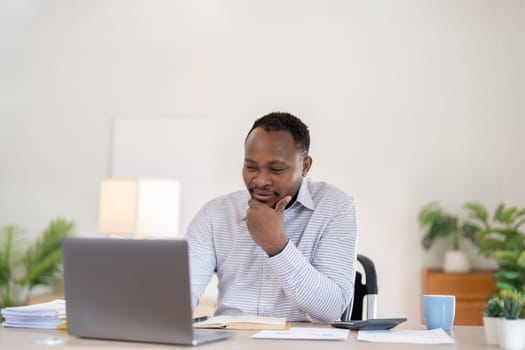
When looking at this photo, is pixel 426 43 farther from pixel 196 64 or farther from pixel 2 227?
pixel 2 227

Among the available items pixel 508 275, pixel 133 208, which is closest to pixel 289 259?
pixel 508 275

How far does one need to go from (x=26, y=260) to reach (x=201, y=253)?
11.8ft

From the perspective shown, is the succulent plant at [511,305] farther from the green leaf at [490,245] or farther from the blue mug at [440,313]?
the green leaf at [490,245]

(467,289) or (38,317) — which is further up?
(38,317)

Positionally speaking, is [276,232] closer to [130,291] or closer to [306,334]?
[306,334]

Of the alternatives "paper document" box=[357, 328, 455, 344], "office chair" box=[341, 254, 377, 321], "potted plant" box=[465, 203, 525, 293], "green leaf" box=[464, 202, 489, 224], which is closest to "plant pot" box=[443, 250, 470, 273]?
"potted plant" box=[465, 203, 525, 293]

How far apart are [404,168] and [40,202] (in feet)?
9.02

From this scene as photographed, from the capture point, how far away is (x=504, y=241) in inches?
190

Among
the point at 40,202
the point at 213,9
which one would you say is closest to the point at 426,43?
the point at 213,9

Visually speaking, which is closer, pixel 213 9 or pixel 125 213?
pixel 125 213

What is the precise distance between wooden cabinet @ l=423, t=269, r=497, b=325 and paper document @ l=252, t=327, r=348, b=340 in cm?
311

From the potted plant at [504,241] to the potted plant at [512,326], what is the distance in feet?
9.78

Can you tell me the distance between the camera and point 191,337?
1598 mm

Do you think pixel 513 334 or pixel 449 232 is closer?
pixel 513 334
